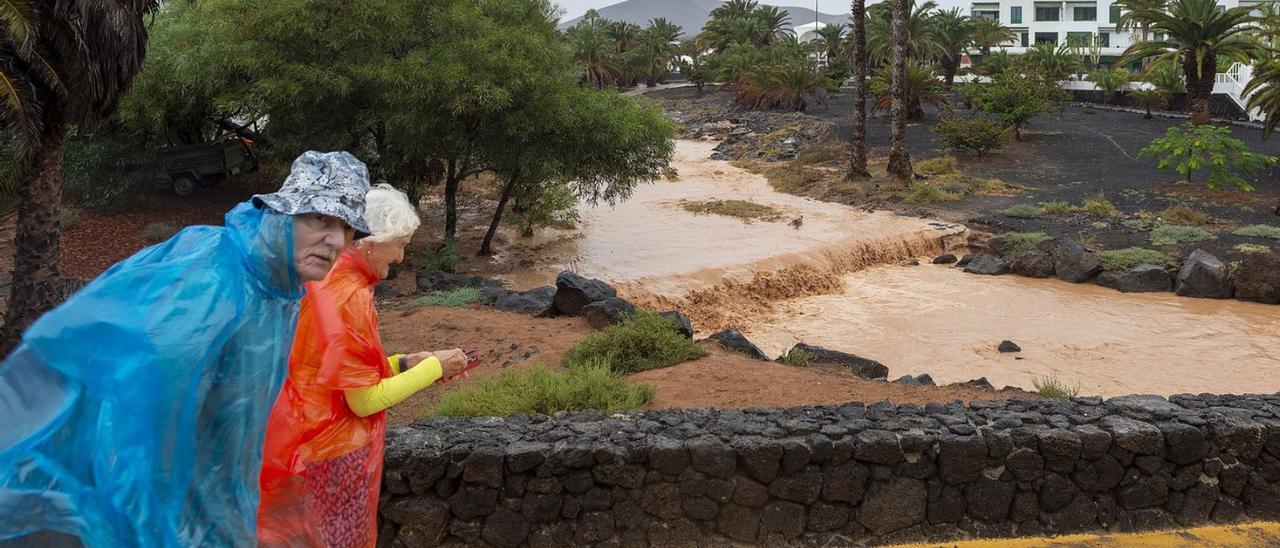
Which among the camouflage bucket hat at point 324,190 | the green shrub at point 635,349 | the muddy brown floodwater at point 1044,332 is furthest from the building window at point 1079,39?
the camouflage bucket hat at point 324,190

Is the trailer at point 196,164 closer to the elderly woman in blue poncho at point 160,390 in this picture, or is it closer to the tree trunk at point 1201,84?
the elderly woman in blue poncho at point 160,390

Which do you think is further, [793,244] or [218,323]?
[793,244]

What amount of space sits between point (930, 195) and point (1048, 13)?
4995cm

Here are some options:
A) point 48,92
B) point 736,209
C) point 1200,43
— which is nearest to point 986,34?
point 1200,43

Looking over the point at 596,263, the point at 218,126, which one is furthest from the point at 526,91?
the point at 218,126

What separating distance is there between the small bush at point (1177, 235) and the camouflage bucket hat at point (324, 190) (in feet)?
51.6

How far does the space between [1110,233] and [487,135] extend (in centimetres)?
977

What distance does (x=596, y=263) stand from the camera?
1593 cm

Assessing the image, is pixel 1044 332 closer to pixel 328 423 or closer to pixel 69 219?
pixel 328 423

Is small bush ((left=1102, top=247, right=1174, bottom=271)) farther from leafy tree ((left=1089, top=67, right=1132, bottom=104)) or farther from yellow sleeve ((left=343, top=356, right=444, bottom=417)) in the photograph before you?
leafy tree ((left=1089, top=67, right=1132, bottom=104))

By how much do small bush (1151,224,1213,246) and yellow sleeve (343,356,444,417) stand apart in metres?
15.4

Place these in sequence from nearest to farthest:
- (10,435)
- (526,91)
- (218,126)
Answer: (10,435), (526,91), (218,126)

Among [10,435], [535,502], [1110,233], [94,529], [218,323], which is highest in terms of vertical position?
[218,323]

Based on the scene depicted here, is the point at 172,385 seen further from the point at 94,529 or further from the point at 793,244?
the point at 793,244
